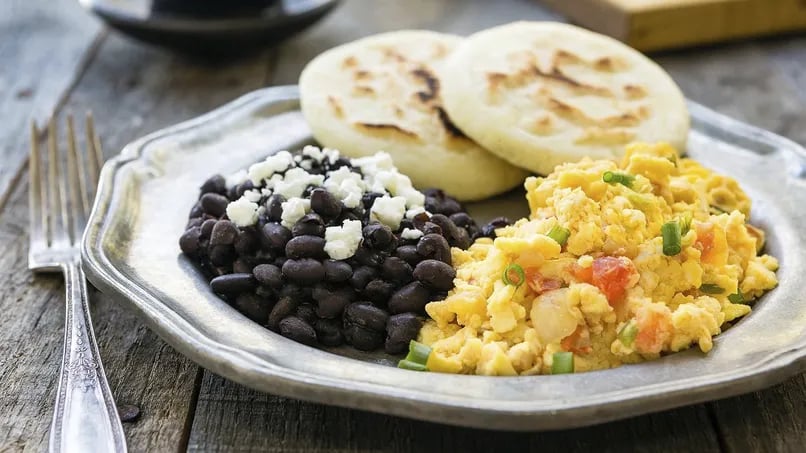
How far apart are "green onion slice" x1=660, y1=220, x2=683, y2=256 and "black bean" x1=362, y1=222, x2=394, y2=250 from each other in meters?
0.82

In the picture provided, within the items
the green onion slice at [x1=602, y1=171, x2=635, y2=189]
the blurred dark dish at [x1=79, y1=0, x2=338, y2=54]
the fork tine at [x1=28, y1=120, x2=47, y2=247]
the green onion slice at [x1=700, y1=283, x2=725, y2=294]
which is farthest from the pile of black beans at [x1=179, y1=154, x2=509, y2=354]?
the blurred dark dish at [x1=79, y1=0, x2=338, y2=54]

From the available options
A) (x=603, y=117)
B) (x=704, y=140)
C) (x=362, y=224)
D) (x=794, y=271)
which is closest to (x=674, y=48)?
(x=704, y=140)

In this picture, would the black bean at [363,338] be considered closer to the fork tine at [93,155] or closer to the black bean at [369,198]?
the black bean at [369,198]

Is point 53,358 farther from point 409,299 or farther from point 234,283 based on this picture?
point 409,299

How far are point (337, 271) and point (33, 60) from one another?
365 centimetres

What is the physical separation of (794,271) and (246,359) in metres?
1.76

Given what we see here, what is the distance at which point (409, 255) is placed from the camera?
2.72 meters

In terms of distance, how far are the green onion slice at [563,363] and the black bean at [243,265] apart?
99 centimetres

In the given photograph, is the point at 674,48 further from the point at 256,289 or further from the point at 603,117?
the point at 256,289

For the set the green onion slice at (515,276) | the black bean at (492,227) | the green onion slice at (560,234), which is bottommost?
the black bean at (492,227)

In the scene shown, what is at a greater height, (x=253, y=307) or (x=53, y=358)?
(x=253, y=307)

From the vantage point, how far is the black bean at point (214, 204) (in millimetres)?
2986

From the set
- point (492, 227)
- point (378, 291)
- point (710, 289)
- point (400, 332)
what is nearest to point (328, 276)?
point (378, 291)

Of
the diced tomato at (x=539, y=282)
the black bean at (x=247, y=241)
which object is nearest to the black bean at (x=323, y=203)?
the black bean at (x=247, y=241)
